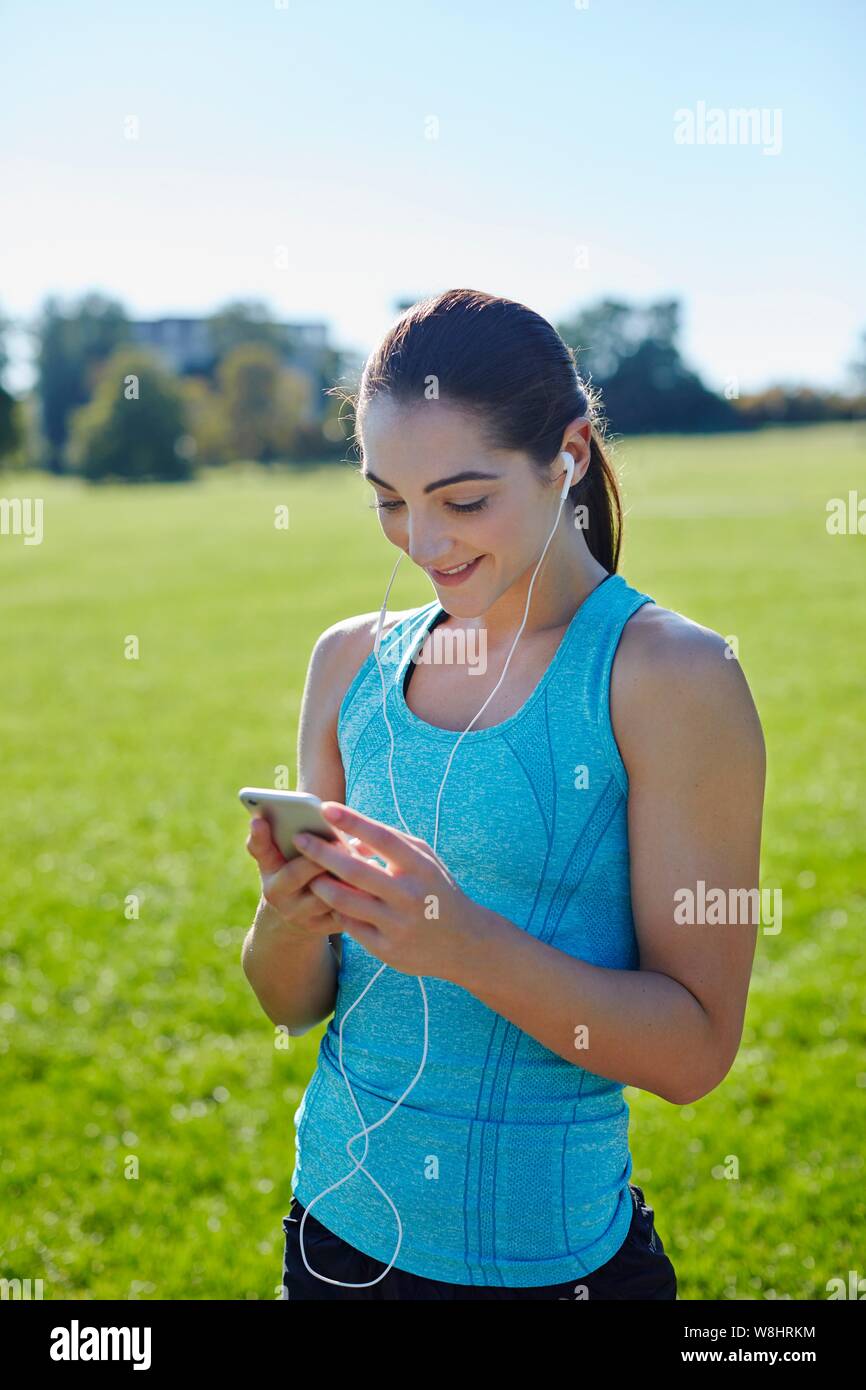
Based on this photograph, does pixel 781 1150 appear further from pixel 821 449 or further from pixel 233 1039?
pixel 821 449

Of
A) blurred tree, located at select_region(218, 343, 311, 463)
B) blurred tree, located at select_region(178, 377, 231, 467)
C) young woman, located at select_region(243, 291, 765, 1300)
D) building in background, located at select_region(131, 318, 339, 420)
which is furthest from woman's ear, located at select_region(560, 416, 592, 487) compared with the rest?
building in background, located at select_region(131, 318, 339, 420)

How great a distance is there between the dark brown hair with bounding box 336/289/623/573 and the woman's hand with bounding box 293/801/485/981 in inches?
29.3

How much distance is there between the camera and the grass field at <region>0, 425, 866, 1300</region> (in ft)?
12.8

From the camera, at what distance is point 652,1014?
177 centimetres

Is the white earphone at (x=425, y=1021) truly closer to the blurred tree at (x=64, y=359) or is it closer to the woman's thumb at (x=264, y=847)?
the woman's thumb at (x=264, y=847)

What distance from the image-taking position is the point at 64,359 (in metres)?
81.7

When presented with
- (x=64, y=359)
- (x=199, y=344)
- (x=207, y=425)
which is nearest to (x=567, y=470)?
(x=207, y=425)

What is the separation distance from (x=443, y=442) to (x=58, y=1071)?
4058 mm

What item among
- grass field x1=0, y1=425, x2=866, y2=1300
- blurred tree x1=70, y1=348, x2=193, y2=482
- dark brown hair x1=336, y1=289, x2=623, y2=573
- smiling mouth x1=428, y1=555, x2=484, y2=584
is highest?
blurred tree x1=70, y1=348, x2=193, y2=482

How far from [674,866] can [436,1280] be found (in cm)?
78

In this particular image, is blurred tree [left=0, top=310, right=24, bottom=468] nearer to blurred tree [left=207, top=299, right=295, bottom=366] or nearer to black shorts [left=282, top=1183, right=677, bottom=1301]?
blurred tree [left=207, top=299, right=295, bottom=366]

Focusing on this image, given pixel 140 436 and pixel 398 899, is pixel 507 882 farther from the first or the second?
pixel 140 436
